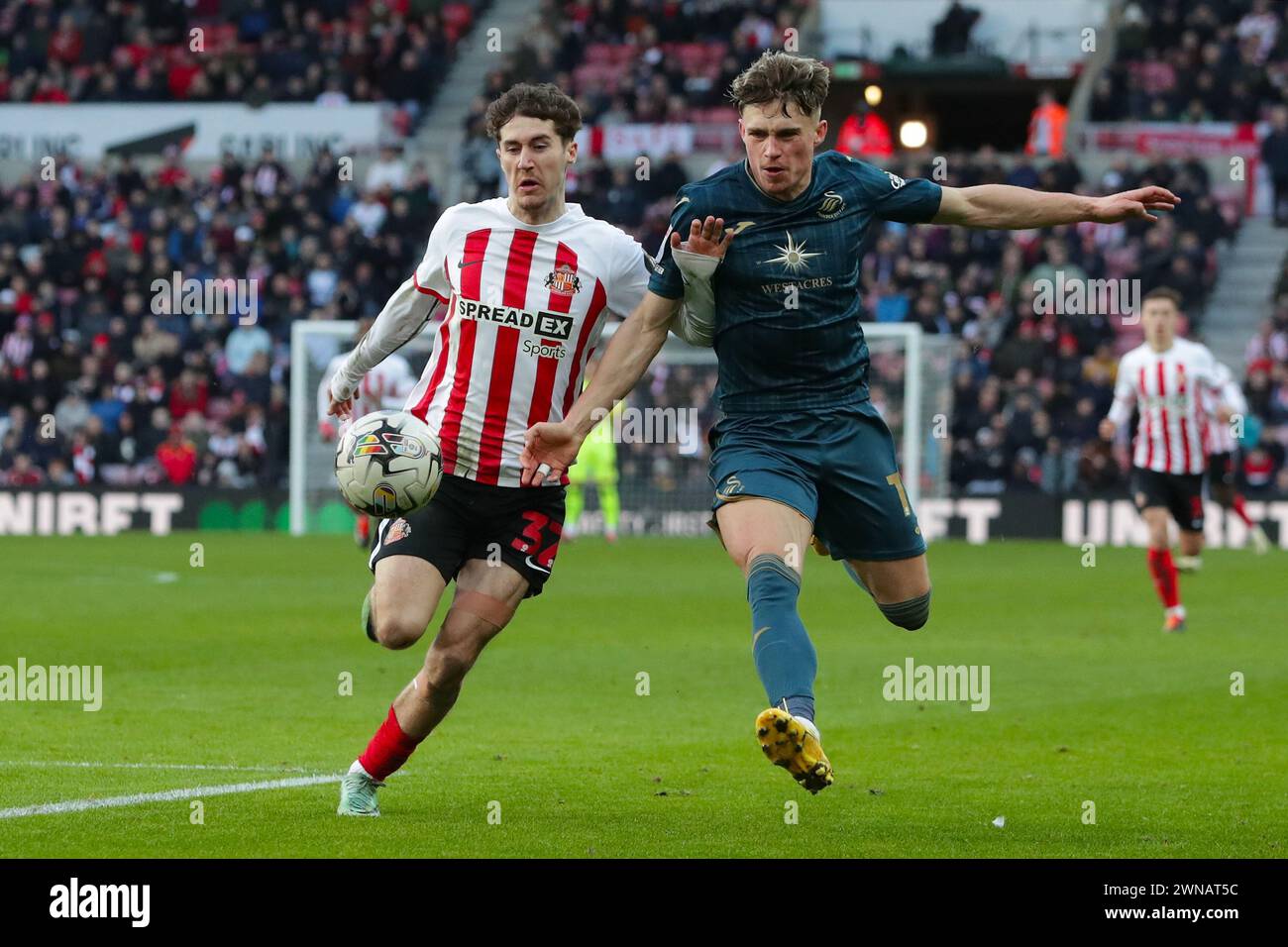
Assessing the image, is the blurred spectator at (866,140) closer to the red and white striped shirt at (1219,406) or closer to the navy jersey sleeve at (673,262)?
the red and white striped shirt at (1219,406)

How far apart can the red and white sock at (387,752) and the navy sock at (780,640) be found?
1.36 meters

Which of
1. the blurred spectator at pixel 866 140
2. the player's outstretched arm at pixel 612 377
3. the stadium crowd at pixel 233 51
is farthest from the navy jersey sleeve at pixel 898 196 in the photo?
the stadium crowd at pixel 233 51

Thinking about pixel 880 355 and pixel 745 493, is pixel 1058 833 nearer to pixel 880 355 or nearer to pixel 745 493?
pixel 745 493

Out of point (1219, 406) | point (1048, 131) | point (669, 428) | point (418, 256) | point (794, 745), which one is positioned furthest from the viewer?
point (418, 256)

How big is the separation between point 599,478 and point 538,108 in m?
17.2

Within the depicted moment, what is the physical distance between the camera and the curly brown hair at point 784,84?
6.30 m

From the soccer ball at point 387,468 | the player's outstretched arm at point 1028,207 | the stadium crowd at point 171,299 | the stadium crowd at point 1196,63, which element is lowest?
the soccer ball at point 387,468

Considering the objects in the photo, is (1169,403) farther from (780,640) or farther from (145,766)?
(780,640)

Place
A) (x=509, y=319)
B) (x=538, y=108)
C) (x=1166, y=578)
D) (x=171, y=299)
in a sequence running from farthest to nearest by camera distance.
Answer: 1. (x=171, y=299)
2. (x=1166, y=578)
3. (x=509, y=319)
4. (x=538, y=108)

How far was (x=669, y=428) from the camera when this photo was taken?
1022 inches

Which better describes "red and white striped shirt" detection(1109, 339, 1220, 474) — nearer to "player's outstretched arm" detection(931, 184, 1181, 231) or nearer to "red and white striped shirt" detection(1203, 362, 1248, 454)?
"red and white striped shirt" detection(1203, 362, 1248, 454)

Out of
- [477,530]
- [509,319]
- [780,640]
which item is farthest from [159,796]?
[780,640]

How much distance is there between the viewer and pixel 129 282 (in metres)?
28.9
